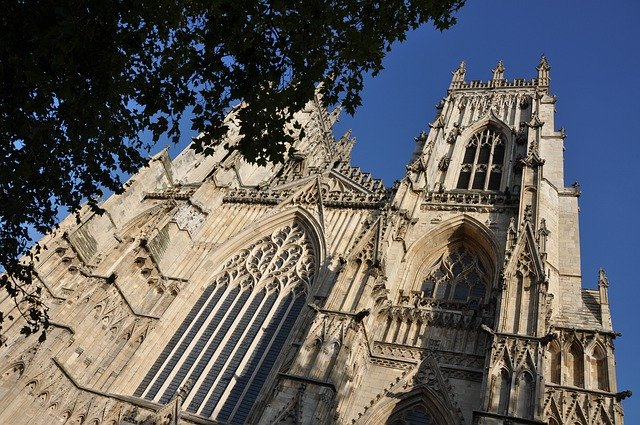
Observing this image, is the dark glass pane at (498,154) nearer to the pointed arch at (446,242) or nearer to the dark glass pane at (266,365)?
the pointed arch at (446,242)

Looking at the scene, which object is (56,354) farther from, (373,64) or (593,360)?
(593,360)

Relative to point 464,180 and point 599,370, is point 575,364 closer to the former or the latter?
point 599,370

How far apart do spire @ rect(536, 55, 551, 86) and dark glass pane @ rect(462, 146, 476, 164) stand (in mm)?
5562

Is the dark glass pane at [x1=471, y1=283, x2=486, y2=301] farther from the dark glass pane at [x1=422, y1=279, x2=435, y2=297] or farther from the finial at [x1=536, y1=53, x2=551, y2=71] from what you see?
the finial at [x1=536, y1=53, x2=551, y2=71]

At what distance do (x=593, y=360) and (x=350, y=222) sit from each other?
8296 mm

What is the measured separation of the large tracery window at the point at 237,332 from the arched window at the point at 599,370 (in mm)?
7848

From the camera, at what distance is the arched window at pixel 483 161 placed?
69.1ft

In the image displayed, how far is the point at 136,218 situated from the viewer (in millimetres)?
22703

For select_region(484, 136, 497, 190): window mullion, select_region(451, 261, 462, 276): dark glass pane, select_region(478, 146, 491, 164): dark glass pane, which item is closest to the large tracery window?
select_region(451, 261, 462, 276): dark glass pane

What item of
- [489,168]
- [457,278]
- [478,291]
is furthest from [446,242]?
[489,168]

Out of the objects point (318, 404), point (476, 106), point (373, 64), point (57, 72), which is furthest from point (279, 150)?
point (476, 106)

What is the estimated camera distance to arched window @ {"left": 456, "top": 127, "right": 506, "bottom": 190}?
2105cm

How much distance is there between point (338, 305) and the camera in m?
13.5

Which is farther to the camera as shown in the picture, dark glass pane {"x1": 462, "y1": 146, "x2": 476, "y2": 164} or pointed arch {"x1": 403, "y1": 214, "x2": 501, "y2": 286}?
dark glass pane {"x1": 462, "y1": 146, "x2": 476, "y2": 164}
